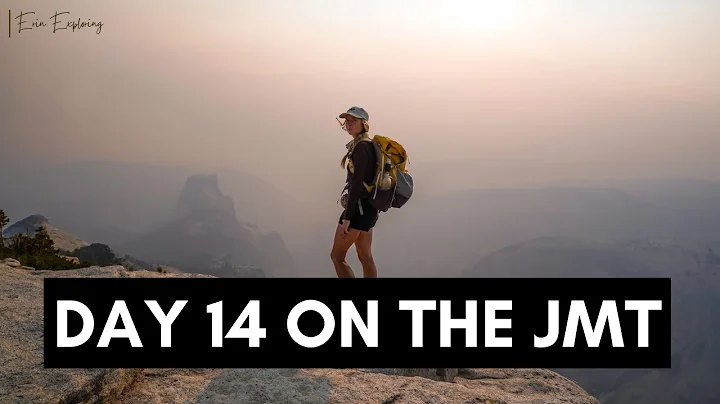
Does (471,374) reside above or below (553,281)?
below

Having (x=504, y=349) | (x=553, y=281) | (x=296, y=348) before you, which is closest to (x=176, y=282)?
(x=296, y=348)

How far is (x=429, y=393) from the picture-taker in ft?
23.9

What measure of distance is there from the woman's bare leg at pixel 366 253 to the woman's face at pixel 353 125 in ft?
5.38

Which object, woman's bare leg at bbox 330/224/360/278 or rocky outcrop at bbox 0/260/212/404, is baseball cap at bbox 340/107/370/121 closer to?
woman's bare leg at bbox 330/224/360/278

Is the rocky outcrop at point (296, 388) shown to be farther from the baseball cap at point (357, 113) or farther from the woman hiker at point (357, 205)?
the baseball cap at point (357, 113)

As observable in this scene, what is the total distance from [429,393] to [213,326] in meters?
3.01

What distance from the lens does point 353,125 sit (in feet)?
28.7

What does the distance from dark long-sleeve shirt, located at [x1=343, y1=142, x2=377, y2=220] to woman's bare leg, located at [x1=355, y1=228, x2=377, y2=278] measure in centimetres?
62

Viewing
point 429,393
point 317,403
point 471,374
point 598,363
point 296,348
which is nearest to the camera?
point 317,403

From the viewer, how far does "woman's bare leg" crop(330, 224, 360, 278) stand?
30.1 ft

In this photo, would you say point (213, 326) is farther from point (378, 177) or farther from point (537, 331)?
point (537, 331)

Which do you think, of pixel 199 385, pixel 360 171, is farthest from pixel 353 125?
pixel 199 385

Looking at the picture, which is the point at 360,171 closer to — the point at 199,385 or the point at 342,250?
the point at 342,250

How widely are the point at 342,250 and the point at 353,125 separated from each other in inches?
81.1
